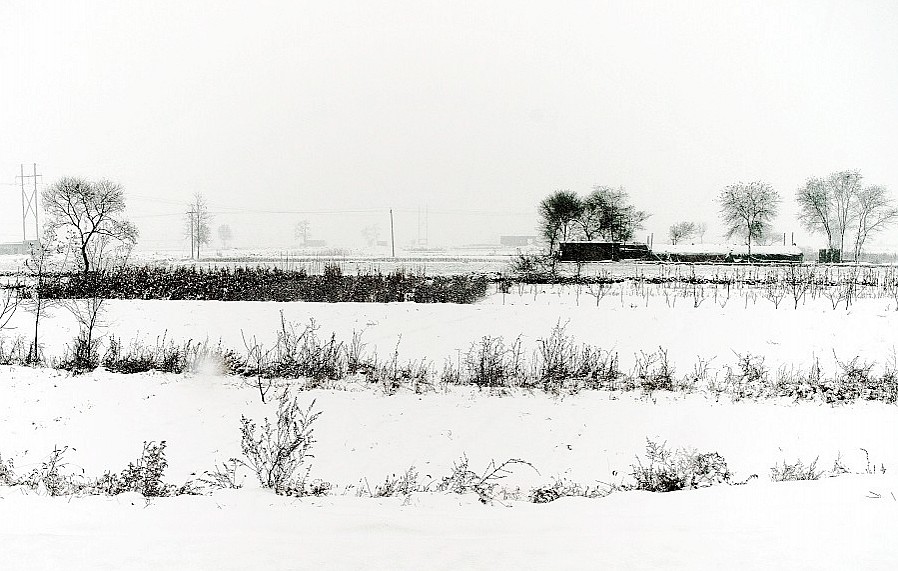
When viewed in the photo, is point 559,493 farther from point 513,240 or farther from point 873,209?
point 513,240

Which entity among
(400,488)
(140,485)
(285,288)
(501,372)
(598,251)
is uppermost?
(598,251)

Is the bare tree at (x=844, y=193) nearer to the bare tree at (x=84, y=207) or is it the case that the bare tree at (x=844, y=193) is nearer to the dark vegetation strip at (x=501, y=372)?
the dark vegetation strip at (x=501, y=372)

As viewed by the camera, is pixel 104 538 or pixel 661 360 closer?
pixel 104 538

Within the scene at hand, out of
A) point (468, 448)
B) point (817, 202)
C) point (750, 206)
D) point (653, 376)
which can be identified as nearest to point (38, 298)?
point (468, 448)

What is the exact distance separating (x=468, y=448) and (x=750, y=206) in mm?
44345

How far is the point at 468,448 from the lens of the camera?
8234mm

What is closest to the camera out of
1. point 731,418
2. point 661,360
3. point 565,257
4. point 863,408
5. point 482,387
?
point 731,418

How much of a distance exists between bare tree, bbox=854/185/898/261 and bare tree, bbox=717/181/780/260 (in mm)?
21532

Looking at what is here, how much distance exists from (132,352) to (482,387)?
7.60m

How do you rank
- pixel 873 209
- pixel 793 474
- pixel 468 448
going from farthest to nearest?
pixel 873 209 → pixel 468 448 → pixel 793 474

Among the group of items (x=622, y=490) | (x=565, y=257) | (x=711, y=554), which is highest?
(x=565, y=257)

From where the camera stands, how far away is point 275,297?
19391 mm

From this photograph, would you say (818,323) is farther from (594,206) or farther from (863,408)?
(594,206)

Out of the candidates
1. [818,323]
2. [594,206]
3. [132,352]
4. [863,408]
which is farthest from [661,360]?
[594,206]
